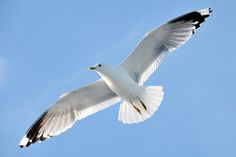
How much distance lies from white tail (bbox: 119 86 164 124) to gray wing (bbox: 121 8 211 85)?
42 cm

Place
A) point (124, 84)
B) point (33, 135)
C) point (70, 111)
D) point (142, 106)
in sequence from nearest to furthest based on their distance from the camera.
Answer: point (124, 84)
point (142, 106)
point (70, 111)
point (33, 135)

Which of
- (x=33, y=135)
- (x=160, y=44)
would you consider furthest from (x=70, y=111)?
(x=160, y=44)

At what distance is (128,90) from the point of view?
6.79 m

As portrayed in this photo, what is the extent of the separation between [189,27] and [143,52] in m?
0.75

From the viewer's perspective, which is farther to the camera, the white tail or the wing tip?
the wing tip

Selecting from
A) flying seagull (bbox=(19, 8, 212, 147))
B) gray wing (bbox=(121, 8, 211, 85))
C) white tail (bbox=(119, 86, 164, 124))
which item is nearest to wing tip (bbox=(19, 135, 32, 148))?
flying seagull (bbox=(19, 8, 212, 147))

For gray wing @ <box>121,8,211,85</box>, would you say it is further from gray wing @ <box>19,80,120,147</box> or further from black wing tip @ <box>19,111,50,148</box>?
black wing tip @ <box>19,111,50,148</box>

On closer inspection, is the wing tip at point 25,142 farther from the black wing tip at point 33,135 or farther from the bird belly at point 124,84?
the bird belly at point 124,84

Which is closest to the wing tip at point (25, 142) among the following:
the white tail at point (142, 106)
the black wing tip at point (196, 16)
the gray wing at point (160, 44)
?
the white tail at point (142, 106)

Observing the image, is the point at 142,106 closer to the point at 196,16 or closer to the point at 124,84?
the point at 124,84

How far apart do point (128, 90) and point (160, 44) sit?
879 mm

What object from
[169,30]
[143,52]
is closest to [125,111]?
[143,52]

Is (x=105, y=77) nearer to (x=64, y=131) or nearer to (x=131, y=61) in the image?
(x=131, y=61)

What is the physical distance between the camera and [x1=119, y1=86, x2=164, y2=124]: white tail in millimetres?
6789
